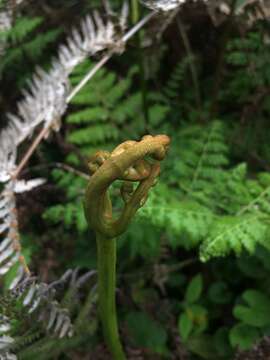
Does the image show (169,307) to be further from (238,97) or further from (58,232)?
(238,97)

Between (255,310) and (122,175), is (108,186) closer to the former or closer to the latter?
(122,175)

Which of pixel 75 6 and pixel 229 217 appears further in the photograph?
pixel 75 6

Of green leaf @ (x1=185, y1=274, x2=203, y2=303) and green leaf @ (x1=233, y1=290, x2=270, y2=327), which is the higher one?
green leaf @ (x1=185, y1=274, x2=203, y2=303)

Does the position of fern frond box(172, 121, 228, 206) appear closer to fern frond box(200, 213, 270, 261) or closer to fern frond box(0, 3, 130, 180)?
fern frond box(200, 213, 270, 261)

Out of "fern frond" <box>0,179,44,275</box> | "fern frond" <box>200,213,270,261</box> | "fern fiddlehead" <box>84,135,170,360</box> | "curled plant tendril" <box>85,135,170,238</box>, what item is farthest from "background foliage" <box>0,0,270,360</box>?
"curled plant tendril" <box>85,135,170,238</box>

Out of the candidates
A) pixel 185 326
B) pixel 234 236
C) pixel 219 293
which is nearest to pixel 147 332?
pixel 185 326

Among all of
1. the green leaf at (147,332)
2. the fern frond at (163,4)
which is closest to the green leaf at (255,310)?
the green leaf at (147,332)

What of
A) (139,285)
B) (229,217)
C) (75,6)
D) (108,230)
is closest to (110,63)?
(75,6)
